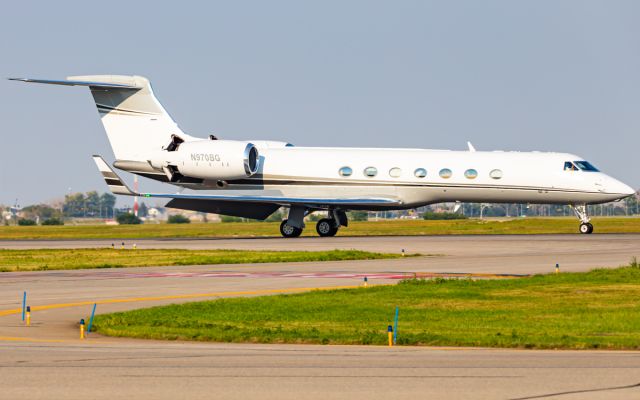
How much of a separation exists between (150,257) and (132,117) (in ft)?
52.4

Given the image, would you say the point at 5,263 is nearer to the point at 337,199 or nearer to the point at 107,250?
the point at 107,250

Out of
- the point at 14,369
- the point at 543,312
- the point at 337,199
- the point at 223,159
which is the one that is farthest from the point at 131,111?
the point at 14,369

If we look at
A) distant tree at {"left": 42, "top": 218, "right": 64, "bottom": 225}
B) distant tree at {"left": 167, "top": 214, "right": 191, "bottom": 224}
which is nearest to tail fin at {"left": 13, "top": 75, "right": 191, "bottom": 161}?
distant tree at {"left": 167, "top": 214, "right": 191, "bottom": 224}

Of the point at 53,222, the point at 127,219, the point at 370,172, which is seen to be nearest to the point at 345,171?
the point at 370,172

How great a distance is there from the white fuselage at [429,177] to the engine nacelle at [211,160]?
1.55ft

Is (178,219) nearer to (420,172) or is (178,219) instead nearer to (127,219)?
(127,219)

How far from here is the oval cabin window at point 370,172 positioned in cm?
5084

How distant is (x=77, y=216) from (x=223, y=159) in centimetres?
9632

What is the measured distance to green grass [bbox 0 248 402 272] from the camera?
36562 mm

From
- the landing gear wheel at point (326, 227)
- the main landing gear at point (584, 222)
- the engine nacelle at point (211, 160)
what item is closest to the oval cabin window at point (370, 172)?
the landing gear wheel at point (326, 227)

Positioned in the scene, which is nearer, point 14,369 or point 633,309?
point 14,369

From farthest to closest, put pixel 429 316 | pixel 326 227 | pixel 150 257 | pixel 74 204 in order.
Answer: pixel 74 204
pixel 326 227
pixel 150 257
pixel 429 316

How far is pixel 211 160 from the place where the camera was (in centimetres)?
5159

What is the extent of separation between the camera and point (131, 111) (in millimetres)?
53781
